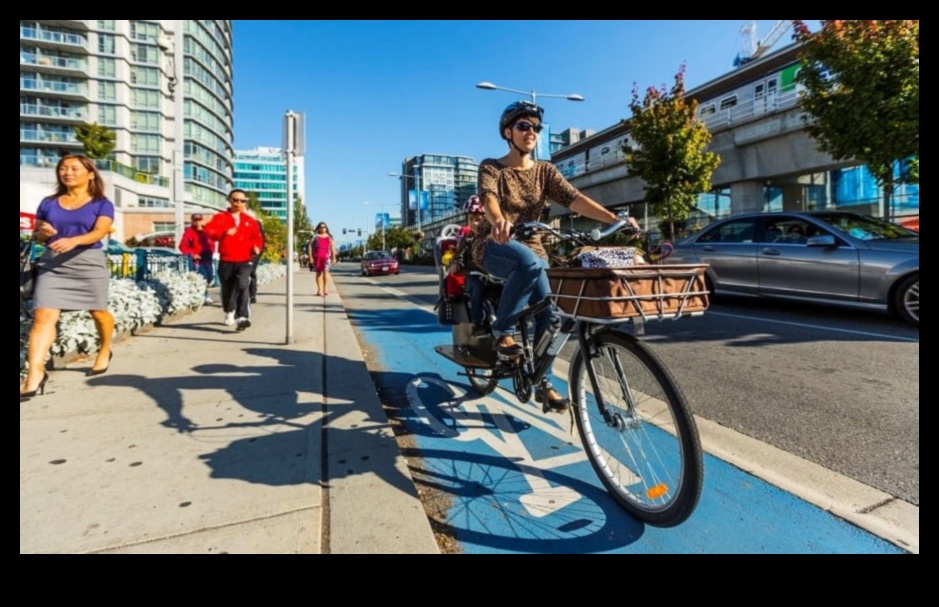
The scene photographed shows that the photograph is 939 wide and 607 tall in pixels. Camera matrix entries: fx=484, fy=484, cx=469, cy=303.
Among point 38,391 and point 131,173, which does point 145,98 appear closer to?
point 131,173

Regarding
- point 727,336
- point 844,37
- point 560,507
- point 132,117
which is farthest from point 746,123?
point 132,117

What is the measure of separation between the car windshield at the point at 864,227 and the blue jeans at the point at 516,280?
6.43 meters

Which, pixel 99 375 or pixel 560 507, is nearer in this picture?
pixel 560 507

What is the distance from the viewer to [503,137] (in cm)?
313

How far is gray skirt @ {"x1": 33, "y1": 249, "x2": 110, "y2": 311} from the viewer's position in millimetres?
3756

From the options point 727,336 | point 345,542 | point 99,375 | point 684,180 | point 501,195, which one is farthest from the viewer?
point 684,180

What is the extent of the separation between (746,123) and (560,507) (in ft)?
74.9

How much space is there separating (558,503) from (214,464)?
1757 mm

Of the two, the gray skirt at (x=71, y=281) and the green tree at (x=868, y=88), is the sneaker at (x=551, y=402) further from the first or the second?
the green tree at (x=868, y=88)

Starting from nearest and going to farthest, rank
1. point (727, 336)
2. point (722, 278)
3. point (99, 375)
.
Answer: point (99, 375) < point (727, 336) < point (722, 278)

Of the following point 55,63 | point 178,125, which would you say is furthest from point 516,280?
point 55,63

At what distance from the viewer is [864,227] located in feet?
22.9

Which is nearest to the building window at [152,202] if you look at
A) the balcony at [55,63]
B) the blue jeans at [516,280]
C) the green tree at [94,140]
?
the green tree at [94,140]

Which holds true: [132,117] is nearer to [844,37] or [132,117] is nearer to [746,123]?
[746,123]
